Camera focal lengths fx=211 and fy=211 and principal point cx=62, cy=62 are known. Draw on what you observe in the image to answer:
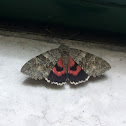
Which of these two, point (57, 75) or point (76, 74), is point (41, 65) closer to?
point (57, 75)

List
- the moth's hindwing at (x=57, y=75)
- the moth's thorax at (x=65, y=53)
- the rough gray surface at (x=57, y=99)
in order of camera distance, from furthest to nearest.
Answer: the moth's thorax at (x=65, y=53) < the moth's hindwing at (x=57, y=75) < the rough gray surface at (x=57, y=99)

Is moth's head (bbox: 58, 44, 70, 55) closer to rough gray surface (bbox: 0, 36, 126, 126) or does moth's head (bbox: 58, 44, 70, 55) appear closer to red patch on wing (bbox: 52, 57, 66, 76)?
red patch on wing (bbox: 52, 57, 66, 76)

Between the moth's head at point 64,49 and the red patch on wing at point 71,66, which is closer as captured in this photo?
the red patch on wing at point 71,66

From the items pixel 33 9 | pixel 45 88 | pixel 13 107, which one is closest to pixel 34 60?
pixel 45 88

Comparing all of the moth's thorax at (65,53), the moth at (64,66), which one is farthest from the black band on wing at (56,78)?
the moth's thorax at (65,53)

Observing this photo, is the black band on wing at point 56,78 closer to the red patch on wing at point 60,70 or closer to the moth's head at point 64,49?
the red patch on wing at point 60,70

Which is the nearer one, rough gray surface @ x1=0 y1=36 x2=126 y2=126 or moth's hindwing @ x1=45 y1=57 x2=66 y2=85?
rough gray surface @ x1=0 y1=36 x2=126 y2=126

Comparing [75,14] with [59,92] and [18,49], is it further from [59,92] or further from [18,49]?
[59,92]

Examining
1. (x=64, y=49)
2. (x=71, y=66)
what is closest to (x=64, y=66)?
(x=71, y=66)

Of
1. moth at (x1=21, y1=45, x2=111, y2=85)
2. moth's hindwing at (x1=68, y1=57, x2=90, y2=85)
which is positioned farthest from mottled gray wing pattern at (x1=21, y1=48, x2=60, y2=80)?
moth's hindwing at (x1=68, y1=57, x2=90, y2=85)
